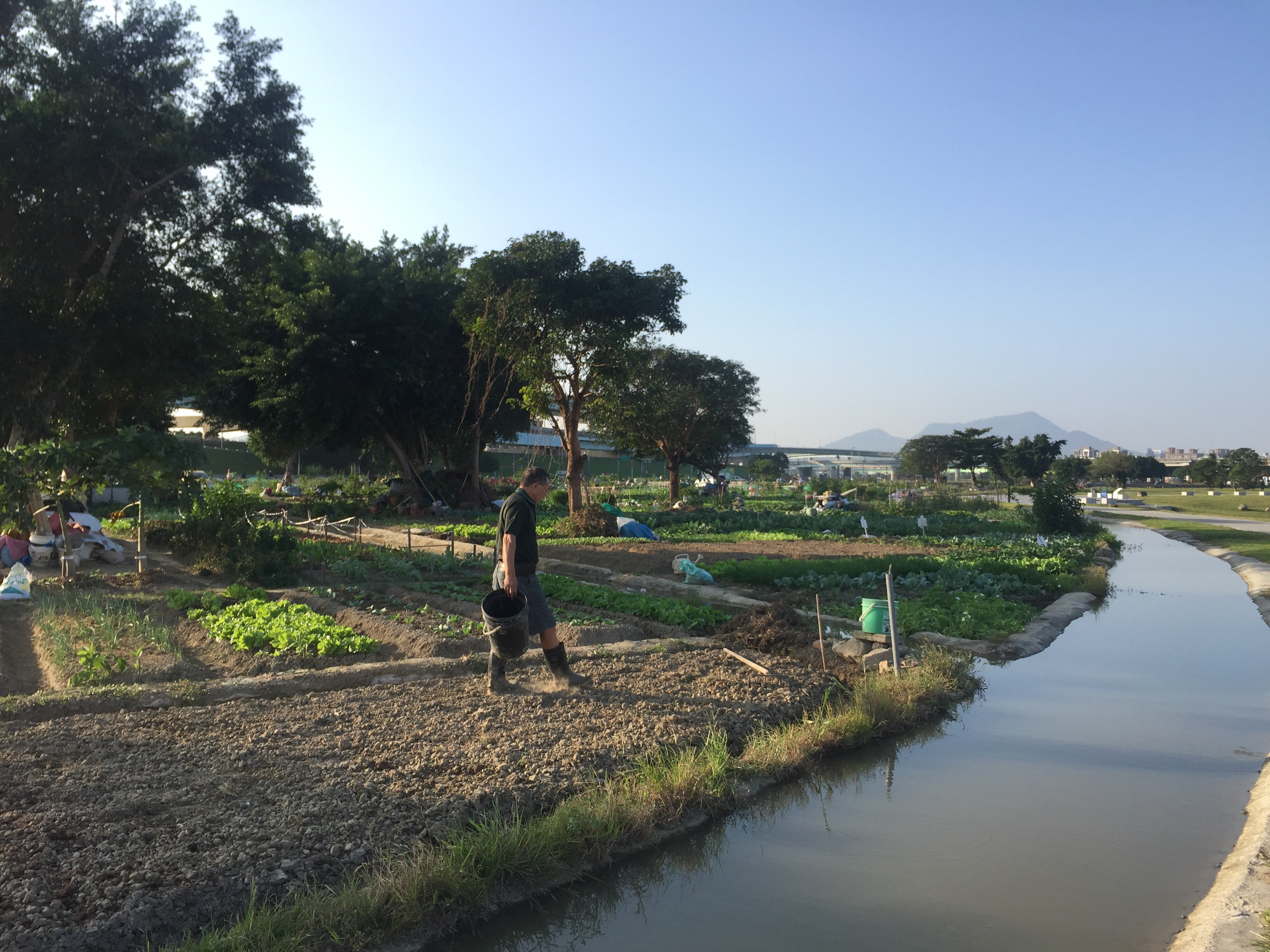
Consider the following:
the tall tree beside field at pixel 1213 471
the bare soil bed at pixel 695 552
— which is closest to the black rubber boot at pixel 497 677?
the bare soil bed at pixel 695 552

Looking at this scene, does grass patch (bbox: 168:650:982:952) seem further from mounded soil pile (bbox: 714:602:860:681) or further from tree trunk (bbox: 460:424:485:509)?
tree trunk (bbox: 460:424:485:509)

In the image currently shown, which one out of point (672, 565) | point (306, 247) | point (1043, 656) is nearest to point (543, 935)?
point (1043, 656)

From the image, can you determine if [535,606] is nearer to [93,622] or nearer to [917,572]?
[93,622]

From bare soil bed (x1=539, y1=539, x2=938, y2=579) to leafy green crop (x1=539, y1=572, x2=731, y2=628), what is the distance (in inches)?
94.8

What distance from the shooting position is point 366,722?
5824 millimetres

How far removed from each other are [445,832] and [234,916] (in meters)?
0.98

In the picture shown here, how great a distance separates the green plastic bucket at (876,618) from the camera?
8906mm

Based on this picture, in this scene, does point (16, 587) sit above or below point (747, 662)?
above

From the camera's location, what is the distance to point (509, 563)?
6.67 metres

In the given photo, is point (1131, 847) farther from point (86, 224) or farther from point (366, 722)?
point (86, 224)

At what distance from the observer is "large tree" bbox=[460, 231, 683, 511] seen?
2162cm

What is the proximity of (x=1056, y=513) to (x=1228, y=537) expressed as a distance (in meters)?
5.67

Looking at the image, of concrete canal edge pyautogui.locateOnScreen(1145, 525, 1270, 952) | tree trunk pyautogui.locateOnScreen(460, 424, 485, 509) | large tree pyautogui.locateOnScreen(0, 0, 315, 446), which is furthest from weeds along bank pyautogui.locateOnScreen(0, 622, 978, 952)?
tree trunk pyautogui.locateOnScreen(460, 424, 485, 509)

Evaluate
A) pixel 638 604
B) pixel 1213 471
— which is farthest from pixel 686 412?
pixel 1213 471
